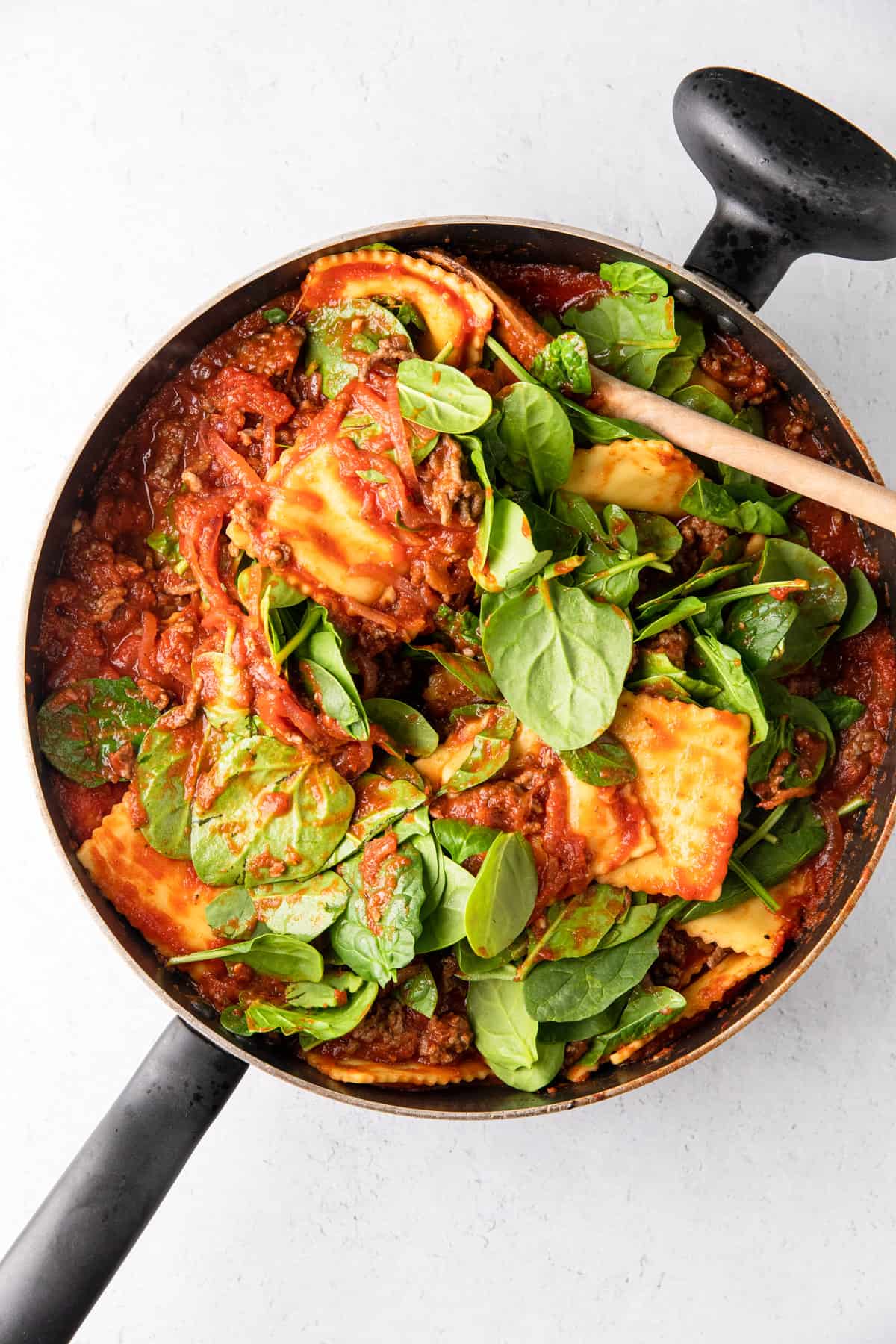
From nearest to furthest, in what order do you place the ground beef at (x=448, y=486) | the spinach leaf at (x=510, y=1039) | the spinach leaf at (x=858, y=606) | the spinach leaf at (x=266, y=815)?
the ground beef at (x=448, y=486), the spinach leaf at (x=266, y=815), the spinach leaf at (x=510, y=1039), the spinach leaf at (x=858, y=606)

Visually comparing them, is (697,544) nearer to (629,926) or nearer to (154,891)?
(629,926)

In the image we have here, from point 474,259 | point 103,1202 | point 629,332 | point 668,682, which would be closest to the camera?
point 103,1202

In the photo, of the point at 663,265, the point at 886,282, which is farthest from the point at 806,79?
the point at 663,265

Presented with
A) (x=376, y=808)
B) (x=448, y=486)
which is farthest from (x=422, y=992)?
(x=448, y=486)

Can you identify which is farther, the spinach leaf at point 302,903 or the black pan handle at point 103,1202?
the spinach leaf at point 302,903

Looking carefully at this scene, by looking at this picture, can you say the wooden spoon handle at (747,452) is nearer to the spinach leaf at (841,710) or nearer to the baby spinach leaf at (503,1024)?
the spinach leaf at (841,710)

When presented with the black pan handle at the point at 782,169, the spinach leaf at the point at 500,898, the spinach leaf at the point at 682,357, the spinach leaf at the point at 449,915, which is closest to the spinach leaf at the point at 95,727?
the spinach leaf at the point at 449,915
